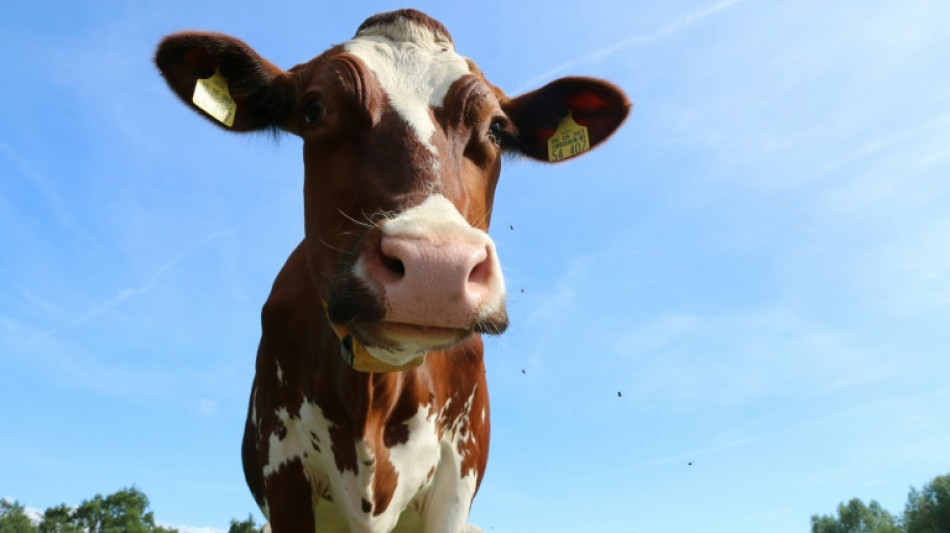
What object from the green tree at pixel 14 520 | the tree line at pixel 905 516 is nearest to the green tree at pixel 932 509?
the tree line at pixel 905 516

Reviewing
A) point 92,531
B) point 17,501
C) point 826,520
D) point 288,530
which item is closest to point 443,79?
point 288,530

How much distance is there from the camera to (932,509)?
50.5m

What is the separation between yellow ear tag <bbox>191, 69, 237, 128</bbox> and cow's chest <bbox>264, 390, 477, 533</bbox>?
1.99 m

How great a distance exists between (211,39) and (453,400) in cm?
295

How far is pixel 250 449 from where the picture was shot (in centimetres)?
654

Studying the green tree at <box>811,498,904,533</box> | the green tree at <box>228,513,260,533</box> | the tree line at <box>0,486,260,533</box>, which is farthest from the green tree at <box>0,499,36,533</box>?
the green tree at <box>811,498,904,533</box>

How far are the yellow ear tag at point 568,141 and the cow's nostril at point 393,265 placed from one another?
3032mm

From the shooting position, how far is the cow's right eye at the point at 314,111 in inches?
156

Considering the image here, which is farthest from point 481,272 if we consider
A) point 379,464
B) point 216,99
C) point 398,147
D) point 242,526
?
point 242,526

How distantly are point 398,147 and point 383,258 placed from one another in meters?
0.77

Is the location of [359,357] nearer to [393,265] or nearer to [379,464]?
[393,265]

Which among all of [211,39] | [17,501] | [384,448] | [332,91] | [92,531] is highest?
[17,501]

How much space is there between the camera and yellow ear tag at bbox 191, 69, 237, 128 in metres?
4.57

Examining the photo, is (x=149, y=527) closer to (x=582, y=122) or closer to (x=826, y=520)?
(x=826, y=520)
